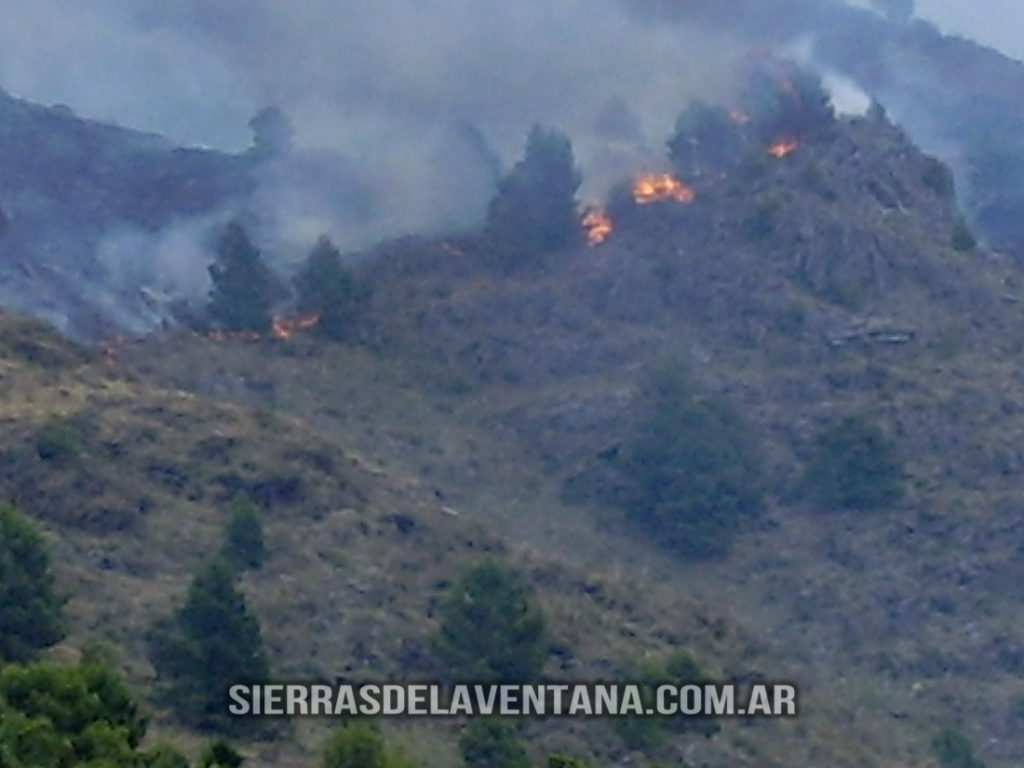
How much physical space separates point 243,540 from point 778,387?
47.5m

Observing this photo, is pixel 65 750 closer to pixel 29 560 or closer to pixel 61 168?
pixel 29 560

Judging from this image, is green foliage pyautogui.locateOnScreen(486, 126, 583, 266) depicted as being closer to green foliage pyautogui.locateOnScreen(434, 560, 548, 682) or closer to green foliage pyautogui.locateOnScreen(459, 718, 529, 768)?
green foliage pyautogui.locateOnScreen(434, 560, 548, 682)

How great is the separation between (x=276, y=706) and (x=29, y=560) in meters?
10.1

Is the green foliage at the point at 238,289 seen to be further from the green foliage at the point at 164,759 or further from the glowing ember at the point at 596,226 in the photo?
the green foliage at the point at 164,759

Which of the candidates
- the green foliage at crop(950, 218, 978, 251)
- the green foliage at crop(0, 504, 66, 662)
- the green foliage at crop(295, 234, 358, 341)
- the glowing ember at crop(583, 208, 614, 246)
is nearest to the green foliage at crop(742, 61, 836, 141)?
the green foliage at crop(950, 218, 978, 251)

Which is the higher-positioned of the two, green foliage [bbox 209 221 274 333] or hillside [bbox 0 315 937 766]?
green foliage [bbox 209 221 274 333]

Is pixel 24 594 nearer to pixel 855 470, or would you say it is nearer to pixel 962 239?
pixel 855 470

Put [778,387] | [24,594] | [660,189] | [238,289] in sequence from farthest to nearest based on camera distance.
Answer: [660,189] < [238,289] < [778,387] < [24,594]

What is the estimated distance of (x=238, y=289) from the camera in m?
115

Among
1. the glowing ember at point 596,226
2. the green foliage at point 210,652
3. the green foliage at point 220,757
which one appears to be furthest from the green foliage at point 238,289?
the green foliage at point 220,757

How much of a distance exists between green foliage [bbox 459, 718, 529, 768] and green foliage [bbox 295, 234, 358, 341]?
60.6m

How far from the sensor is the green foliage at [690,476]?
103m

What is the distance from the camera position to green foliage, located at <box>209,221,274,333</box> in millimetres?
114375

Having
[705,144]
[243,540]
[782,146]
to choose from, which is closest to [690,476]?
[243,540]
